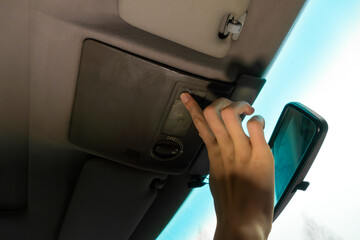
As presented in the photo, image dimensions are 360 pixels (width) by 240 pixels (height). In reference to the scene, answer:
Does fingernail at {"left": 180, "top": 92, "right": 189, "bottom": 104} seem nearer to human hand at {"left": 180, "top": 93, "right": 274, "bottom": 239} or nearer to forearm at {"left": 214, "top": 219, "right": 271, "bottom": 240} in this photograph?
human hand at {"left": 180, "top": 93, "right": 274, "bottom": 239}

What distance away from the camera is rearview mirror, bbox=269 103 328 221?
712 millimetres

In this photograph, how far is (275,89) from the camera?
0.87m

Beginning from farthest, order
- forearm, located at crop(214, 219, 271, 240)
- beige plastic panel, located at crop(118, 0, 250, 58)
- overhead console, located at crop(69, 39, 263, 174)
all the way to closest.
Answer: overhead console, located at crop(69, 39, 263, 174)
beige plastic panel, located at crop(118, 0, 250, 58)
forearm, located at crop(214, 219, 271, 240)

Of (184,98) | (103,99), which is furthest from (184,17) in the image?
(103,99)

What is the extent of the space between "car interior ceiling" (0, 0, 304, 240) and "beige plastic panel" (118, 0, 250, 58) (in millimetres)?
28

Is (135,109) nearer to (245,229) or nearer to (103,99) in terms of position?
(103,99)

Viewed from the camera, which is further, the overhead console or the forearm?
the overhead console

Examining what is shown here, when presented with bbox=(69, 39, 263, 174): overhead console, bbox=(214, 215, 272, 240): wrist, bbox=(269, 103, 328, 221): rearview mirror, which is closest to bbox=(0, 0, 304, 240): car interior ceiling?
bbox=(69, 39, 263, 174): overhead console

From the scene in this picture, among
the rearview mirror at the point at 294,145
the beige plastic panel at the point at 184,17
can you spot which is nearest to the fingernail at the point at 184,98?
the beige plastic panel at the point at 184,17

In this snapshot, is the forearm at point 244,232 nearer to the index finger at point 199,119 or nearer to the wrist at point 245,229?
the wrist at point 245,229

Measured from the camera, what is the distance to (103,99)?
81 centimetres

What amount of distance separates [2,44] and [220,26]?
54 cm

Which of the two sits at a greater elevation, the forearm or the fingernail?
the fingernail

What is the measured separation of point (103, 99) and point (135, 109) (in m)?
0.09
